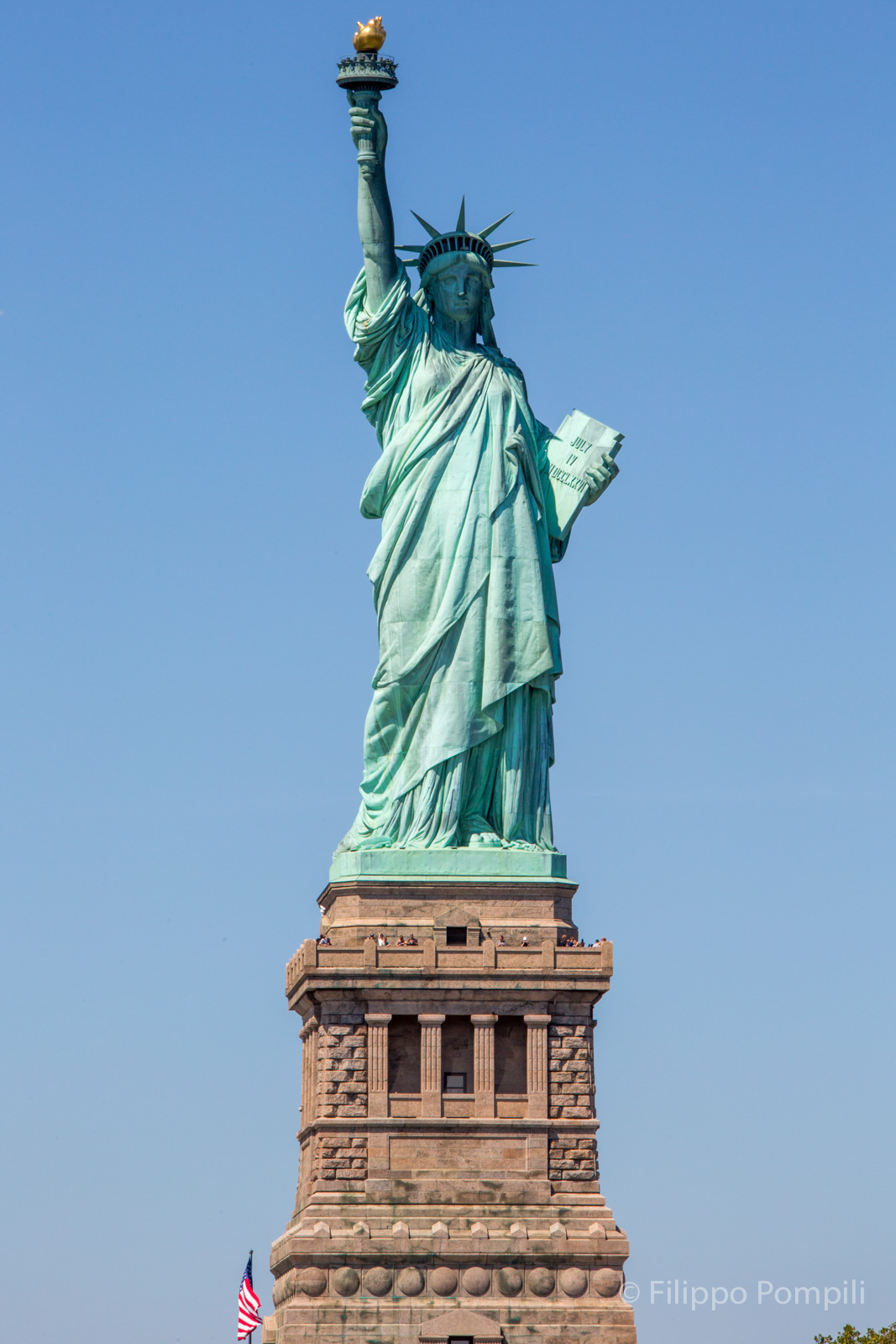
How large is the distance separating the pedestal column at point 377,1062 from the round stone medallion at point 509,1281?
2.61 m

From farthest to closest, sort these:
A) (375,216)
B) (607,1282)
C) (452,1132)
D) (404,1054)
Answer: (375,216) < (404,1054) < (452,1132) < (607,1282)

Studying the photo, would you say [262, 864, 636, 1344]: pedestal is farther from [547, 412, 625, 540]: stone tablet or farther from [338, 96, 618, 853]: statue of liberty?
[547, 412, 625, 540]: stone tablet

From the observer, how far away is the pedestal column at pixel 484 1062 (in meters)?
44.8

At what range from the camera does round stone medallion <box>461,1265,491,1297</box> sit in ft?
144

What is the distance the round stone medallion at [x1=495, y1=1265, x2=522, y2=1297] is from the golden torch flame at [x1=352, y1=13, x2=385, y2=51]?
55.9ft

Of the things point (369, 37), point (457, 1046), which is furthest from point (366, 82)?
point (457, 1046)

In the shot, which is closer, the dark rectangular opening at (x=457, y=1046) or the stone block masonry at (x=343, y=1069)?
the stone block masonry at (x=343, y=1069)

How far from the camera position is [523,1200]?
146ft

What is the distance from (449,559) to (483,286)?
4225 millimetres

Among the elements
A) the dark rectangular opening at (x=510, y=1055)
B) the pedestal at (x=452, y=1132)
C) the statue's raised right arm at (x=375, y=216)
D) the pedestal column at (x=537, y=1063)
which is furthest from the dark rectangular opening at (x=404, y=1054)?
the statue's raised right arm at (x=375, y=216)

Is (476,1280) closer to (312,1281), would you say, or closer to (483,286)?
(312,1281)

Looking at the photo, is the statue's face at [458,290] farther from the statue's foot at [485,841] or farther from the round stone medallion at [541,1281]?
the round stone medallion at [541,1281]

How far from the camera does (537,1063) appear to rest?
147 feet

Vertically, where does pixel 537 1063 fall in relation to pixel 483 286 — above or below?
below
